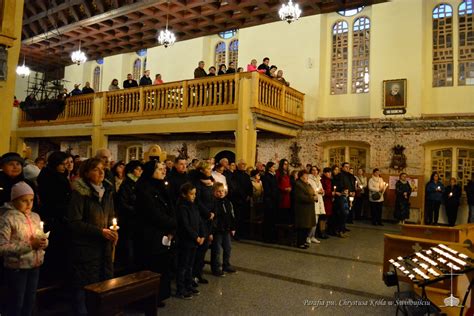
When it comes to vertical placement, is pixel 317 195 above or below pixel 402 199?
above

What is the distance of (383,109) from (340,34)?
3094 millimetres

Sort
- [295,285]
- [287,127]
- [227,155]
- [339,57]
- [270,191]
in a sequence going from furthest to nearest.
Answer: [227,155] → [339,57] → [287,127] → [270,191] → [295,285]

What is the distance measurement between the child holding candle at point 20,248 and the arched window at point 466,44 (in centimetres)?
1159

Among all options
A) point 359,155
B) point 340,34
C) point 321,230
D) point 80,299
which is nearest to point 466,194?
point 359,155

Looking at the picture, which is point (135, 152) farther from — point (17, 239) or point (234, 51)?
point (17, 239)

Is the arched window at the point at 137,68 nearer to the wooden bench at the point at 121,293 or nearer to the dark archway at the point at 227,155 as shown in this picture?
the dark archway at the point at 227,155

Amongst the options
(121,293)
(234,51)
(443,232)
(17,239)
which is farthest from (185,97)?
(121,293)

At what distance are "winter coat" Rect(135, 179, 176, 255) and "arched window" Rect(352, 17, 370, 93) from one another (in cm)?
982

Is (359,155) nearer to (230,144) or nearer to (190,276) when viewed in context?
(230,144)

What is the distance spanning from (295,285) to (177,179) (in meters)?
2.23

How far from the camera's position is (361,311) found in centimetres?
402

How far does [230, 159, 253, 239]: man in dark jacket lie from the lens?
7.39 metres

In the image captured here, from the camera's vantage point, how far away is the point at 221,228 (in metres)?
5.11

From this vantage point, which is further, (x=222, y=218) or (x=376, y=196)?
(x=376, y=196)
